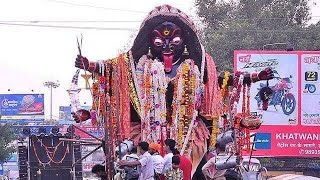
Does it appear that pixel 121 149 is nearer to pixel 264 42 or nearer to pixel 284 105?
pixel 284 105

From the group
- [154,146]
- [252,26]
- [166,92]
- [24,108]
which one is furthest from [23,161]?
[24,108]

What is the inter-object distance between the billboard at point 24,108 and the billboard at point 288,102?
35796 millimetres

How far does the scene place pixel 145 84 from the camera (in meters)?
13.0

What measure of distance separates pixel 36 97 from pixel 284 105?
37.0 m

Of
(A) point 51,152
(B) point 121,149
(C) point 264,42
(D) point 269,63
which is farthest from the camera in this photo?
(C) point 264,42

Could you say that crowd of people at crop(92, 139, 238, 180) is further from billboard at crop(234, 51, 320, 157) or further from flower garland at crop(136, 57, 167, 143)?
billboard at crop(234, 51, 320, 157)

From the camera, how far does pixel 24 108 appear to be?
63.0 m

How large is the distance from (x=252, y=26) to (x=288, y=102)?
1020 cm

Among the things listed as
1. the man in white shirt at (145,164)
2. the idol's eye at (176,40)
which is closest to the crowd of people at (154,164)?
the man in white shirt at (145,164)

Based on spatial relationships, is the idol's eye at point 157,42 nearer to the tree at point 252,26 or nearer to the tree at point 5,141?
the tree at point 252,26

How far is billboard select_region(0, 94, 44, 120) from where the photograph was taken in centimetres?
6250

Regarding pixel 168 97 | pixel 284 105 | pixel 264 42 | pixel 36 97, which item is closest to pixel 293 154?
pixel 284 105

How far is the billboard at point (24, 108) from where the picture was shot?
62.5 m

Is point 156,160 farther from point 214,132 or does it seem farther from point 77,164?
point 77,164
